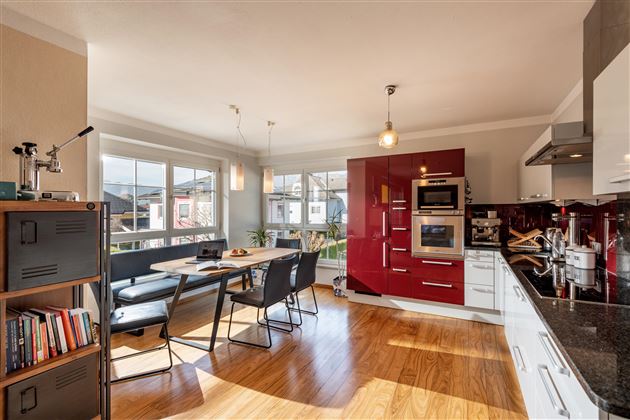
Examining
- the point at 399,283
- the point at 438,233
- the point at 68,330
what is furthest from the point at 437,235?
the point at 68,330

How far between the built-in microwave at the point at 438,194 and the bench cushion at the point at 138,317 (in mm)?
3000

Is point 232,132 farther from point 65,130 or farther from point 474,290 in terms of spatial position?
point 474,290

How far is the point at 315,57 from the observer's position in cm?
215

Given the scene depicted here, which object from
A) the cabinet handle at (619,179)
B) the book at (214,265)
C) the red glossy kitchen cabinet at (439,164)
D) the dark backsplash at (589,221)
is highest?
the red glossy kitchen cabinet at (439,164)

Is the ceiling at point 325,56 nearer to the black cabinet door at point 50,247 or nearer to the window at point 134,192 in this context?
the window at point 134,192

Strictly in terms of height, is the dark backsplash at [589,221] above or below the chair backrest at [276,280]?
above

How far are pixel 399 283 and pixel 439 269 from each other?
539mm

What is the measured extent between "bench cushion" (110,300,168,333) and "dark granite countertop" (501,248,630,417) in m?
2.53

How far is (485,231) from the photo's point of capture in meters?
3.63

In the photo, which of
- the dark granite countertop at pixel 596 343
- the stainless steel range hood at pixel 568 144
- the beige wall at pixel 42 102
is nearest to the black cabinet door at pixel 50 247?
the beige wall at pixel 42 102

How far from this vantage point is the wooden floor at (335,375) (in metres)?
1.94

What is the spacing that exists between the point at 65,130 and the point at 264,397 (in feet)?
7.36

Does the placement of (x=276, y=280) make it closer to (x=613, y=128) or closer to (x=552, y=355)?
(x=552, y=355)

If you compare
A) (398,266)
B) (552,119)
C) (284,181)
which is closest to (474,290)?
(398,266)
